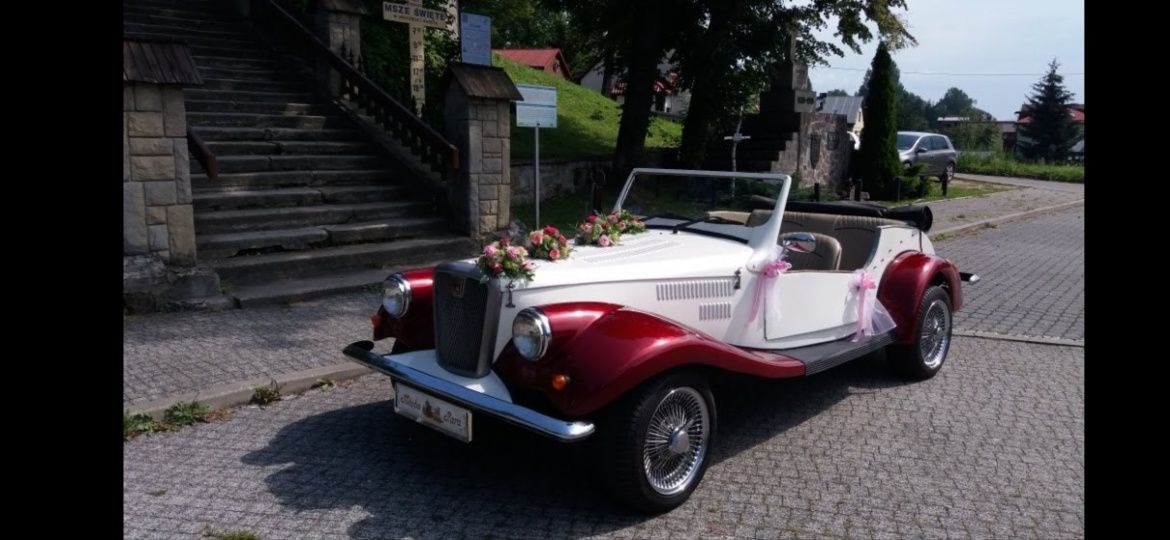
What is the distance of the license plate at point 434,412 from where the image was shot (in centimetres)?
368

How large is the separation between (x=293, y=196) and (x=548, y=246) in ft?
20.1

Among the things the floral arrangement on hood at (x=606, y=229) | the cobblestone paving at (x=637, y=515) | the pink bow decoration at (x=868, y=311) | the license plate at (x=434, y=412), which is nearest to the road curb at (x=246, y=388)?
the cobblestone paving at (x=637, y=515)

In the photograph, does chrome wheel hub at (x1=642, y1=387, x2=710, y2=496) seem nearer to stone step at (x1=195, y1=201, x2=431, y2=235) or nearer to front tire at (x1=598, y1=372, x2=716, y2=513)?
front tire at (x1=598, y1=372, x2=716, y2=513)

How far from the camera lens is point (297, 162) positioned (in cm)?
1000

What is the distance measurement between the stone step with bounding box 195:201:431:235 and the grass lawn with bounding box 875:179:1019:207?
1273 cm

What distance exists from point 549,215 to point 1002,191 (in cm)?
1634

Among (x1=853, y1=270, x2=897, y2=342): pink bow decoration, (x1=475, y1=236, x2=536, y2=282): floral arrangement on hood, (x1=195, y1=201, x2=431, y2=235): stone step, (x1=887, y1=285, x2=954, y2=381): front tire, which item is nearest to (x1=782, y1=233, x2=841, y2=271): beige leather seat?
(x1=853, y1=270, x2=897, y2=342): pink bow decoration

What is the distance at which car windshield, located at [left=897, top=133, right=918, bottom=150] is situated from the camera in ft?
80.2

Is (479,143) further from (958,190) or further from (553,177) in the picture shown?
(958,190)

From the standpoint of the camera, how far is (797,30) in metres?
17.3

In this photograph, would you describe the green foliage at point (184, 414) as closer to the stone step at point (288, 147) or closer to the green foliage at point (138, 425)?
the green foliage at point (138, 425)

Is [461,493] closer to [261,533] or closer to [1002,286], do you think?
[261,533]

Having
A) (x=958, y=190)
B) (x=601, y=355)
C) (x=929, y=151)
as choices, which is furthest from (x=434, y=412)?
(x=929, y=151)

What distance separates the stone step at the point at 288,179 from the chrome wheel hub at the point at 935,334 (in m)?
6.96
